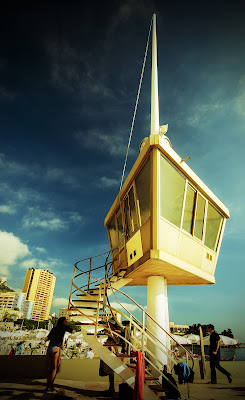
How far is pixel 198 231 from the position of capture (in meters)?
9.77

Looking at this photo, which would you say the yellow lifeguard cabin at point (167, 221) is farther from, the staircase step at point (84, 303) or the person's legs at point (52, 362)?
the person's legs at point (52, 362)

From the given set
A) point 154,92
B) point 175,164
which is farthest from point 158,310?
point 154,92

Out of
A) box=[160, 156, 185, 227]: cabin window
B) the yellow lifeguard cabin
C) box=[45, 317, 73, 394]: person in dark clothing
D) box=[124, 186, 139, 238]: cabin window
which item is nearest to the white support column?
the yellow lifeguard cabin

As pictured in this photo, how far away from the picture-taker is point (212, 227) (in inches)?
424


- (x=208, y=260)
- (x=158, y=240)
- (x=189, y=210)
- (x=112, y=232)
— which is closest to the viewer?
(x=158, y=240)

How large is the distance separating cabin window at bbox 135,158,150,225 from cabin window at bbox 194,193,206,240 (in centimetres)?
260

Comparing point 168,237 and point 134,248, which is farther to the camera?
point 134,248

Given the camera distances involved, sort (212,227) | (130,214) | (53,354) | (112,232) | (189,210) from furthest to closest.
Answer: (112,232), (212,227), (130,214), (189,210), (53,354)

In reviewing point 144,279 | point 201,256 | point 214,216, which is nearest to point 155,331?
point 144,279

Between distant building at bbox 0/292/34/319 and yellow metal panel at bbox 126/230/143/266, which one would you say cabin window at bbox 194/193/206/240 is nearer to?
yellow metal panel at bbox 126/230/143/266

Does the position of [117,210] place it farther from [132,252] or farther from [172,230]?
[172,230]

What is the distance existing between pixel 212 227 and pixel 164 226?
399 cm

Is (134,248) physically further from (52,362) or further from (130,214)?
(52,362)

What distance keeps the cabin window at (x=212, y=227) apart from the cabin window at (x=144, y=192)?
3708 mm
